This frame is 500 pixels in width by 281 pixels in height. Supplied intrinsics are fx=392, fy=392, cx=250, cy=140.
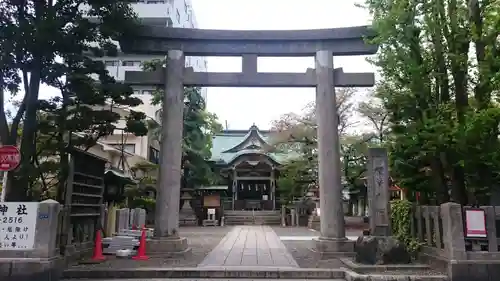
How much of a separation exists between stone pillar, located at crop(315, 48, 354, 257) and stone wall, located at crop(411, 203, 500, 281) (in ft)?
9.67

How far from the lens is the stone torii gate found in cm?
1184

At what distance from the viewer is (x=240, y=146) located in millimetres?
40406

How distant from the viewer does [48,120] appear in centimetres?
1153

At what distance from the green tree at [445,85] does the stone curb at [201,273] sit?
3998 mm

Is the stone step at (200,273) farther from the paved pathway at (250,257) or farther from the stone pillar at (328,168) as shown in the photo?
the stone pillar at (328,168)

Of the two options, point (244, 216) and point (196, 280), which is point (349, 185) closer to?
point (244, 216)

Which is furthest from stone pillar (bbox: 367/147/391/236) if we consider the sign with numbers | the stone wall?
the sign with numbers

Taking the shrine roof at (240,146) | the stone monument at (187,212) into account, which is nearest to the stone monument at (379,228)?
the shrine roof at (240,146)

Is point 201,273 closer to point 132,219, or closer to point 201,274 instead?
point 201,274

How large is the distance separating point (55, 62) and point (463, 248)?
35.3 ft

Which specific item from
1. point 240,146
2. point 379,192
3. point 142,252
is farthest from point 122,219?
point 240,146

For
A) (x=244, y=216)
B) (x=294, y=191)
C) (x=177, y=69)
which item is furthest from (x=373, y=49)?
(x=244, y=216)

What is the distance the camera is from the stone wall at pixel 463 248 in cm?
809

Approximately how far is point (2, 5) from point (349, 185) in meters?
22.2
